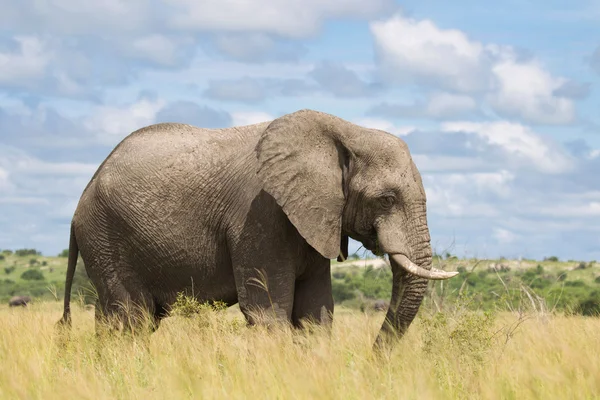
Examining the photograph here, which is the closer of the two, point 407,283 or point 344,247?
point 407,283

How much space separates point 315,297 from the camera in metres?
10.7

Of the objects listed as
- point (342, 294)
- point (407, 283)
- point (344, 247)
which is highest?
point (344, 247)

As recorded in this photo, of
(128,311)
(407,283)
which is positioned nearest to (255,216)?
(407,283)

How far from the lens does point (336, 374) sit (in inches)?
319

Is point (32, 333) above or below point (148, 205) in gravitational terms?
below

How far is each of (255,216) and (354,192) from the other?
109 centimetres

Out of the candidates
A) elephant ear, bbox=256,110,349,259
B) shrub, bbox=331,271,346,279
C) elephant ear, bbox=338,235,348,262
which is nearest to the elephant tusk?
elephant ear, bbox=256,110,349,259

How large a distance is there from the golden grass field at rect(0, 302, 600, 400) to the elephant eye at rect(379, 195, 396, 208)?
50.5 inches

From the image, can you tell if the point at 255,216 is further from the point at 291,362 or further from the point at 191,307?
the point at 291,362

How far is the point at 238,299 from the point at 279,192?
1298mm

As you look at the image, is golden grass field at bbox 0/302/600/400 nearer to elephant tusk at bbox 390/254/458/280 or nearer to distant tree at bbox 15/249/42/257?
elephant tusk at bbox 390/254/458/280

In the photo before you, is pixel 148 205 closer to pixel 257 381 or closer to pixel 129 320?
pixel 129 320

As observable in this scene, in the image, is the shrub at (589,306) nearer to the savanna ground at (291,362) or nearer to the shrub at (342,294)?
the shrub at (342,294)

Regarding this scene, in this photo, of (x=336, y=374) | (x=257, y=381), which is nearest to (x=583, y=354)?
(x=336, y=374)
